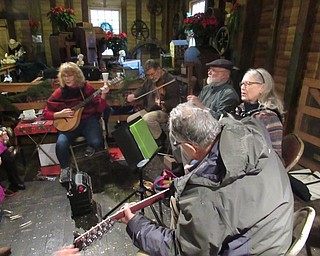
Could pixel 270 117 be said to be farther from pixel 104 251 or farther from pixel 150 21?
pixel 150 21

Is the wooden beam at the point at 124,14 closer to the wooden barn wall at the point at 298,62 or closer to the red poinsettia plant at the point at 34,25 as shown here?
the red poinsettia plant at the point at 34,25

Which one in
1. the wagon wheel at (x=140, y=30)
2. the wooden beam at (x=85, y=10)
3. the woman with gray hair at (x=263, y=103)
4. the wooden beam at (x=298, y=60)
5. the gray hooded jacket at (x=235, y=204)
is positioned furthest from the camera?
the wagon wheel at (x=140, y=30)

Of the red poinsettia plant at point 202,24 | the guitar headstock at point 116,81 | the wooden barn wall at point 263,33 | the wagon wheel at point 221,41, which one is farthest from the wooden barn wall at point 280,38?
the guitar headstock at point 116,81

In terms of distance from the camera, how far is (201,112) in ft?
3.42

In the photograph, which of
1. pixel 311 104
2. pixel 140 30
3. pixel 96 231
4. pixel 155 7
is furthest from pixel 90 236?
pixel 155 7

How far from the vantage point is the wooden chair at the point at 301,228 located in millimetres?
870

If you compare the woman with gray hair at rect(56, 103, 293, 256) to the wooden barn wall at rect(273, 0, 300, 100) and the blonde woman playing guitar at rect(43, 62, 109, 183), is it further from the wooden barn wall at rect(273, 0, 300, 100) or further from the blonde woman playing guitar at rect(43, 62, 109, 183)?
the wooden barn wall at rect(273, 0, 300, 100)

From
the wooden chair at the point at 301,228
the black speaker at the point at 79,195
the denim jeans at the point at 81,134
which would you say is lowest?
the black speaker at the point at 79,195

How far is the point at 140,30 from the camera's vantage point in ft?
22.6

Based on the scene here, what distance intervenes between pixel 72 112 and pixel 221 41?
2384 mm

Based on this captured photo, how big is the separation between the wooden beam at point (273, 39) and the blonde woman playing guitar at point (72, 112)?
201 cm

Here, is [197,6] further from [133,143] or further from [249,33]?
[133,143]

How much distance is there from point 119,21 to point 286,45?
5143 mm

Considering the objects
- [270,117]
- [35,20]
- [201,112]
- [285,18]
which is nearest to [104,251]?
[201,112]
